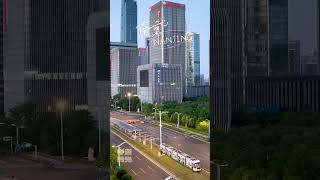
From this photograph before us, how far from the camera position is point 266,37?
19.8 meters

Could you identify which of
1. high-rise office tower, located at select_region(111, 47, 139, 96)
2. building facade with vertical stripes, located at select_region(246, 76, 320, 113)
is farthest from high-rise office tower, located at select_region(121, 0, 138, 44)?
building facade with vertical stripes, located at select_region(246, 76, 320, 113)

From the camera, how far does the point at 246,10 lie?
58.6 feet

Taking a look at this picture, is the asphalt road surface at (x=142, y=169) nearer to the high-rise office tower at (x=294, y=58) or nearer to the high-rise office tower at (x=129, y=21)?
the high-rise office tower at (x=129, y=21)

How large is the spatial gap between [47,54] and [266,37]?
10.8 meters

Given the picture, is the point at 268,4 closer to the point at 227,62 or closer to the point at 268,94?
the point at 268,94

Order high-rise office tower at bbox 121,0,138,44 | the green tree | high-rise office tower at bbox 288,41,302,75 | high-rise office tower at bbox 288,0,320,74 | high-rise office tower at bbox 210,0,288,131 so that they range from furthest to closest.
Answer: high-rise office tower at bbox 288,41,302,75, high-rise office tower at bbox 288,0,320,74, high-rise office tower at bbox 210,0,288,131, the green tree, high-rise office tower at bbox 121,0,138,44

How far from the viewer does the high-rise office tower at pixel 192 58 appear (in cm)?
1218

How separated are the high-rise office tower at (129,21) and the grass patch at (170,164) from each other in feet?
10.2

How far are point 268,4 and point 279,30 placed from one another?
1395 millimetres

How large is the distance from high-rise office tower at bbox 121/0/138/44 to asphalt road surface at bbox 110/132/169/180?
11.6 feet

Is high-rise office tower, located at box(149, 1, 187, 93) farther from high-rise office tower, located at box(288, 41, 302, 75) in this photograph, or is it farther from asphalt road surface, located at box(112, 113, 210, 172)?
high-rise office tower, located at box(288, 41, 302, 75)

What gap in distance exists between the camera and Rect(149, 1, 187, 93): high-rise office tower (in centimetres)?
1241

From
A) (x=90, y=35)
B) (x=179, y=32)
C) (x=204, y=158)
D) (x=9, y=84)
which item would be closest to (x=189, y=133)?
(x=204, y=158)

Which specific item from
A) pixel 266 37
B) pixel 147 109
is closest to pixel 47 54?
pixel 147 109
